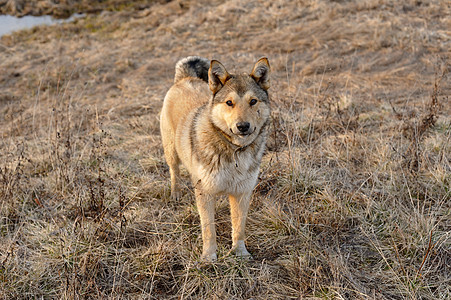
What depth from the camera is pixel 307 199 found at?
4.55m

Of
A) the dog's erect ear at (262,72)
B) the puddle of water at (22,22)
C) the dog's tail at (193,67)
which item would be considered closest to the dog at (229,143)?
the dog's erect ear at (262,72)

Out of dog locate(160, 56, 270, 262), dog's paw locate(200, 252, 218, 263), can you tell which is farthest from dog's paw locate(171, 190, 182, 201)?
dog's paw locate(200, 252, 218, 263)

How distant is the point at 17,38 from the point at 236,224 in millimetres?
15774

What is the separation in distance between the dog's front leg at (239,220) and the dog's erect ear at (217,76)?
1.15 metres

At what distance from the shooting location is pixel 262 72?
3.79 meters

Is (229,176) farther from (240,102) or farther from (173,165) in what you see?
(173,165)

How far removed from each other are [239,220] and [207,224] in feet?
1.15

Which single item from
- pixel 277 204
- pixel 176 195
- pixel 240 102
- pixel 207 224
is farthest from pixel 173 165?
pixel 240 102

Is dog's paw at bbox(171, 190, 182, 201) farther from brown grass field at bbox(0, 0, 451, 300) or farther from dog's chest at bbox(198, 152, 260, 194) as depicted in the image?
dog's chest at bbox(198, 152, 260, 194)

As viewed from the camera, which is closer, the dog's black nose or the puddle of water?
the dog's black nose

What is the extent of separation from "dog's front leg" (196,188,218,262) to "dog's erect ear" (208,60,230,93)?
1.06 meters

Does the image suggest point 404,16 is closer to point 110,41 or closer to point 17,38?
point 110,41

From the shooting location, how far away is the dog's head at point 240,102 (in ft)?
11.3

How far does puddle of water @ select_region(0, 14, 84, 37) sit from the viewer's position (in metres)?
17.5
